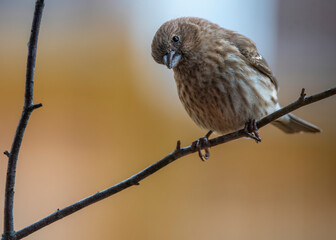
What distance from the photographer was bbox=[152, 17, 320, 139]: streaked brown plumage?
9.15 ft

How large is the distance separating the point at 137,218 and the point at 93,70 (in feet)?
6.01

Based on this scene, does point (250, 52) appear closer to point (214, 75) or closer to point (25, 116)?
point (214, 75)

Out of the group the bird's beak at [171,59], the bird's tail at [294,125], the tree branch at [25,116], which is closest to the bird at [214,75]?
the bird's beak at [171,59]

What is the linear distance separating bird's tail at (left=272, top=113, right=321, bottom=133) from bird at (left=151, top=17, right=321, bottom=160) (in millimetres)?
504

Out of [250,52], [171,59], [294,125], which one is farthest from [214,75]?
[294,125]

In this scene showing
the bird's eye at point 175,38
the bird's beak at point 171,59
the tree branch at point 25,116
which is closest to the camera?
the tree branch at point 25,116

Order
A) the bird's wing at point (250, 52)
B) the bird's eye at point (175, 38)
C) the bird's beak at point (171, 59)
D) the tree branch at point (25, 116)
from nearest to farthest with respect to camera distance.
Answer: the tree branch at point (25, 116) < the bird's beak at point (171, 59) < the bird's eye at point (175, 38) < the bird's wing at point (250, 52)

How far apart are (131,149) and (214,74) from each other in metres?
2.67

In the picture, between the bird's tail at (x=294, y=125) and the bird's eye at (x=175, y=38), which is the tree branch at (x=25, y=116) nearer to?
the bird's eye at (x=175, y=38)

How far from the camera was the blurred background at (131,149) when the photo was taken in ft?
16.4

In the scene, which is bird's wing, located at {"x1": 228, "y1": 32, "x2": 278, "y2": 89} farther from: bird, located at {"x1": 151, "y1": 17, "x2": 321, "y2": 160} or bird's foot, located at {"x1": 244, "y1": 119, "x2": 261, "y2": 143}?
bird's foot, located at {"x1": 244, "y1": 119, "x2": 261, "y2": 143}

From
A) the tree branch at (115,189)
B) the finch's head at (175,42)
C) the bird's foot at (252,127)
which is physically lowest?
the tree branch at (115,189)

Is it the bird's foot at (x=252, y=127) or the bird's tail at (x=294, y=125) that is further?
the bird's tail at (x=294, y=125)

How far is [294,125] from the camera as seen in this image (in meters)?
3.57
